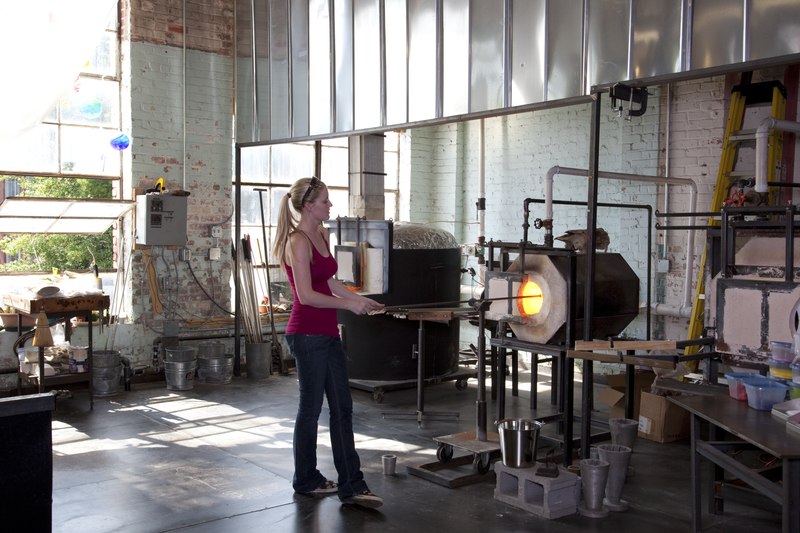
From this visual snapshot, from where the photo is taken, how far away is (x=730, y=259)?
4.62m

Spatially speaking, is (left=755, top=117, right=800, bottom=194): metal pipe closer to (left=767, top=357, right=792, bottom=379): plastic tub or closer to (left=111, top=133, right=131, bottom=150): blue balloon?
(left=767, top=357, right=792, bottom=379): plastic tub

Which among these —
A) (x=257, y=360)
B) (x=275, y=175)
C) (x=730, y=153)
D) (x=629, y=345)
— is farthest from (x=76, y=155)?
(x=730, y=153)

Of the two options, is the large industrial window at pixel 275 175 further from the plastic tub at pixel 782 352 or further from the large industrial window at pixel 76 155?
the plastic tub at pixel 782 352

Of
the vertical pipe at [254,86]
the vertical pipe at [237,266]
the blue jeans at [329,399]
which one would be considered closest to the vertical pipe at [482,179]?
the vertical pipe at [254,86]

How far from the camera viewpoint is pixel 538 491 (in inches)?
173

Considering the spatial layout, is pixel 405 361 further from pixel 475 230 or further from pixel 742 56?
pixel 742 56

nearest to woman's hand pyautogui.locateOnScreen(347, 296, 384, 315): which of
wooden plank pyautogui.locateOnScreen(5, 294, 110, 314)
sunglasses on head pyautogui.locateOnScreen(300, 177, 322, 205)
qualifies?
sunglasses on head pyautogui.locateOnScreen(300, 177, 322, 205)

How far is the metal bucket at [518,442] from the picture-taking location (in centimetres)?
433

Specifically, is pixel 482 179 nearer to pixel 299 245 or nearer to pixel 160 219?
pixel 160 219

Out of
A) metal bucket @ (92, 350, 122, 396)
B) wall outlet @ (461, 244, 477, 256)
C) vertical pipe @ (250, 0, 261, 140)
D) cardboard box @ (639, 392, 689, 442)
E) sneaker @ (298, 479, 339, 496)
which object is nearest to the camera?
sneaker @ (298, 479, 339, 496)

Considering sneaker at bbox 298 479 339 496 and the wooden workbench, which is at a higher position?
the wooden workbench

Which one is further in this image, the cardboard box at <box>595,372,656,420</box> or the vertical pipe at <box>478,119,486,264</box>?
the vertical pipe at <box>478,119,486,264</box>

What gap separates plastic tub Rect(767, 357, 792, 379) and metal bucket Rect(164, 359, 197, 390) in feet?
17.7

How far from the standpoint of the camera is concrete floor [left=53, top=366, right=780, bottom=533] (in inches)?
163
